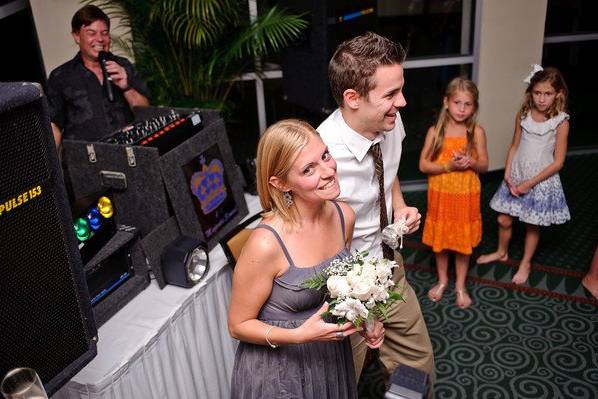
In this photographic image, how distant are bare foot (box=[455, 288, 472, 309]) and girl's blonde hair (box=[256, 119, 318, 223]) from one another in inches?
82.2

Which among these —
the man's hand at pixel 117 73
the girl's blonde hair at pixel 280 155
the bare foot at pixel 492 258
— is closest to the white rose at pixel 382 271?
the girl's blonde hair at pixel 280 155

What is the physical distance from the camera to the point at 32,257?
1122 millimetres

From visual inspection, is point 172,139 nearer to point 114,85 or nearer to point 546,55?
point 114,85

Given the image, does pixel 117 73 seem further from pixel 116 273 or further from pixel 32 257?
pixel 32 257

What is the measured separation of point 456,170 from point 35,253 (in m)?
2.64

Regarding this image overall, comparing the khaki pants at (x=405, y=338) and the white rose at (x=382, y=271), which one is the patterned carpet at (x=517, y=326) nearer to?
the khaki pants at (x=405, y=338)

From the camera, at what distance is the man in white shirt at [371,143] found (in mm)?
2035

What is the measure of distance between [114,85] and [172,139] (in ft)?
3.45

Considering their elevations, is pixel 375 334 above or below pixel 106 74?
below

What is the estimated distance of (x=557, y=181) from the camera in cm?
352

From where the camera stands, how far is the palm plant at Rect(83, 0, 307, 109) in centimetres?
386

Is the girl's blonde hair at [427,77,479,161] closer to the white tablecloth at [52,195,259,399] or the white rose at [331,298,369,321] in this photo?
the white tablecloth at [52,195,259,399]

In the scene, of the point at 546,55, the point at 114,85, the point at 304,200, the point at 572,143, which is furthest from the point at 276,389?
the point at 546,55

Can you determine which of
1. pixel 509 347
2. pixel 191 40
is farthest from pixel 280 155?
pixel 191 40
